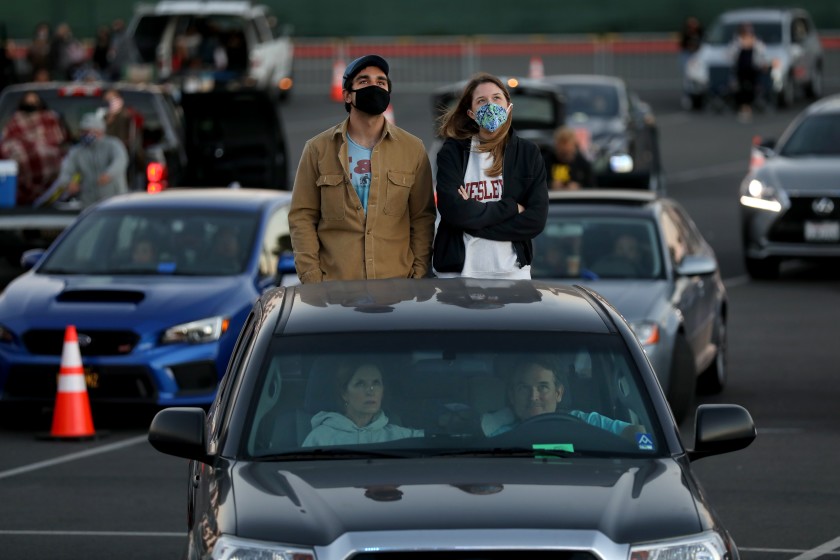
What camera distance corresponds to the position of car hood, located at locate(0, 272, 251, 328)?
1234cm

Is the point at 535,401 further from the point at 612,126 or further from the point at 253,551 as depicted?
the point at 612,126

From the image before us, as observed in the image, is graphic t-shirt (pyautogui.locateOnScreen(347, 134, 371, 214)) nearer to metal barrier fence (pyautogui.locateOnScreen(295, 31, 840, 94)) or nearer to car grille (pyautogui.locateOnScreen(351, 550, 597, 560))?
car grille (pyautogui.locateOnScreen(351, 550, 597, 560))

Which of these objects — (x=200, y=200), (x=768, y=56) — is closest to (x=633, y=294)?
(x=200, y=200)

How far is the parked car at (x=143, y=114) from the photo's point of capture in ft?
62.7

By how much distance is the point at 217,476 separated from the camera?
606 centimetres

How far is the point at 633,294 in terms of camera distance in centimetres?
1224

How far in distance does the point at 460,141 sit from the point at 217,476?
299 cm

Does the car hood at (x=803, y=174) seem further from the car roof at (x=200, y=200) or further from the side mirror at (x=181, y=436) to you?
the side mirror at (x=181, y=436)

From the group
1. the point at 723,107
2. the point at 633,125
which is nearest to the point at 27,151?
the point at 633,125

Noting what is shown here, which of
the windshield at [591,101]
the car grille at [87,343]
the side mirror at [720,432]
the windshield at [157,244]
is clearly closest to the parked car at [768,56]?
the windshield at [591,101]

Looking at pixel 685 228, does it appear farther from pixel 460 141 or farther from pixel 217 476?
pixel 217 476

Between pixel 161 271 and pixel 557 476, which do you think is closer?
pixel 557 476

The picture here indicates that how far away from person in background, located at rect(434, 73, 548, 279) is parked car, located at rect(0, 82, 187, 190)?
10.5 metres

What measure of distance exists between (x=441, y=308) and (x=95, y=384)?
6016 mm
